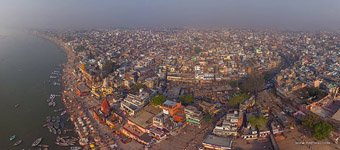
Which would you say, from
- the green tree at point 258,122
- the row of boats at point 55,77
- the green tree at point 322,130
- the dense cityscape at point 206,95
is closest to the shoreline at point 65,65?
the dense cityscape at point 206,95

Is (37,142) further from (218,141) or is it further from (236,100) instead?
(236,100)

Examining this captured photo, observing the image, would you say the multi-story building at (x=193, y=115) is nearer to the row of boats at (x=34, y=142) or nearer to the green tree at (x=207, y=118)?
the green tree at (x=207, y=118)

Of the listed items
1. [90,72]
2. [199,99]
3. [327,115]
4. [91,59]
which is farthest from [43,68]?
[327,115]

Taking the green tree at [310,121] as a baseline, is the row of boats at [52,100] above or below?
below

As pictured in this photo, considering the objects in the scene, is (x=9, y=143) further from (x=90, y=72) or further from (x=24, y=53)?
(x=24, y=53)

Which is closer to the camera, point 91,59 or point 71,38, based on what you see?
point 91,59

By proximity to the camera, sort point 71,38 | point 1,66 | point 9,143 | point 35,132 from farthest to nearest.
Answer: point 71,38
point 1,66
point 35,132
point 9,143

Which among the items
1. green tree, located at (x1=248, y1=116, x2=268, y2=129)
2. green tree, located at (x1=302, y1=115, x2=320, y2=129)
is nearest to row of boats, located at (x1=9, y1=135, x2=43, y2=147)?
green tree, located at (x1=248, y1=116, x2=268, y2=129)
